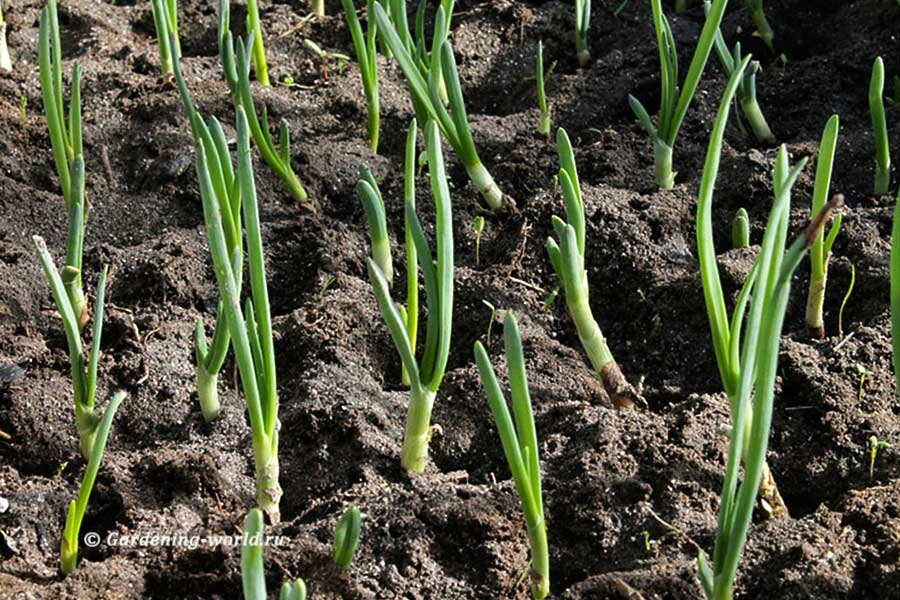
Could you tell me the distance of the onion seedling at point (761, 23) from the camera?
2.51 meters

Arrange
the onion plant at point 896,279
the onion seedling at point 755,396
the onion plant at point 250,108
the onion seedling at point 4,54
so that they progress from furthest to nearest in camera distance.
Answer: the onion seedling at point 4,54 → the onion plant at point 250,108 → the onion plant at point 896,279 → the onion seedling at point 755,396

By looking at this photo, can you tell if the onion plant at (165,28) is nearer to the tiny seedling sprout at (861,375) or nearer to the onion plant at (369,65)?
the onion plant at (369,65)

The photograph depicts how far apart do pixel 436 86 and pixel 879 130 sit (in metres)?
0.71

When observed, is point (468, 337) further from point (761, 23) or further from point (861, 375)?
point (761, 23)

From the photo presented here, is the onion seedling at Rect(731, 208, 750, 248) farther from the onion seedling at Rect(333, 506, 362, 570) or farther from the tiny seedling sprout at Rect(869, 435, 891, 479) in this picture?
the onion seedling at Rect(333, 506, 362, 570)

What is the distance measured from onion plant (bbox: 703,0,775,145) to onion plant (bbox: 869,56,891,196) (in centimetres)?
22

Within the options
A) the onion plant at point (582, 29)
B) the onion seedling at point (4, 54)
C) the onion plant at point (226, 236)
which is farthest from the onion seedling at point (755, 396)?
the onion seedling at point (4, 54)

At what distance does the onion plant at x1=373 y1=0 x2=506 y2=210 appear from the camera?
1.92 metres

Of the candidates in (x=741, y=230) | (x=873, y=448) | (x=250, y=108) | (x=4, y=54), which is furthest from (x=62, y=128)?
(x=873, y=448)

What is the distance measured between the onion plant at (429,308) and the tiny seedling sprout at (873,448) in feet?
1.83

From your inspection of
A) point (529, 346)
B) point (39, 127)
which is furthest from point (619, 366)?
point (39, 127)

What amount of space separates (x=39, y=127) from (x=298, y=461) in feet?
3.51

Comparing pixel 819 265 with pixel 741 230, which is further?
pixel 741 230

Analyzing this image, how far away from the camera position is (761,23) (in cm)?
254
